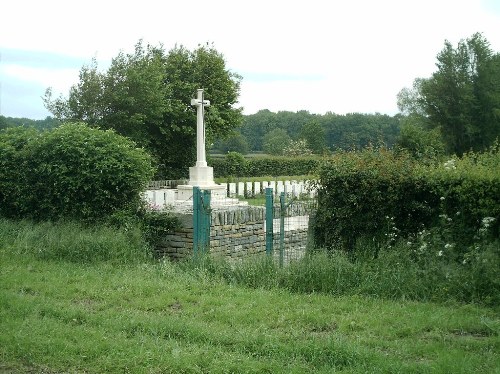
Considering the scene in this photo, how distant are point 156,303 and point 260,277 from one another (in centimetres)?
183

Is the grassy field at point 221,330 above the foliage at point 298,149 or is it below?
below

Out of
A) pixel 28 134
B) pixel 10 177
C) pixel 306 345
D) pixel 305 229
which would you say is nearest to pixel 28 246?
pixel 10 177

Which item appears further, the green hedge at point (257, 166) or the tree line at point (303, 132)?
the tree line at point (303, 132)

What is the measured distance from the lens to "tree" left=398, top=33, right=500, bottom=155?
55.0 meters

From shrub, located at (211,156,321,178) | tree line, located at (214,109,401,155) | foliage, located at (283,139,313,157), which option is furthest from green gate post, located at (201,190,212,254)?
tree line, located at (214,109,401,155)

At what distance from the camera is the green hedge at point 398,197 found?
8328mm

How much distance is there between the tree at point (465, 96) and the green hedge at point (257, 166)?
57.2ft

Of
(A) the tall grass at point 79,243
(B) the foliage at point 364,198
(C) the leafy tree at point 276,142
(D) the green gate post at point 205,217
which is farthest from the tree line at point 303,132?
(B) the foliage at point 364,198

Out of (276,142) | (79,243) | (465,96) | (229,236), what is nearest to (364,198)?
(229,236)

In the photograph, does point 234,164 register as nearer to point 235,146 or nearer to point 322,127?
point 235,146

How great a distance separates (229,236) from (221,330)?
214 inches

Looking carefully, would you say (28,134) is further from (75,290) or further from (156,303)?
(156,303)

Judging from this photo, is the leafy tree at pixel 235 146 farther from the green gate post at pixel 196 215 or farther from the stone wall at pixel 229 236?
the green gate post at pixel 196 215

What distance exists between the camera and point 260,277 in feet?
27.8
